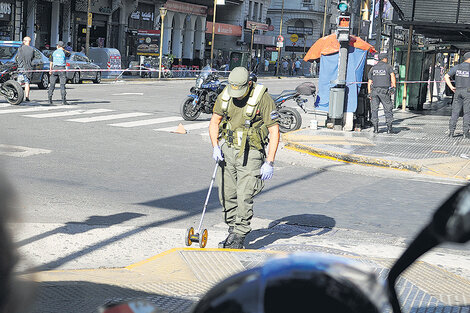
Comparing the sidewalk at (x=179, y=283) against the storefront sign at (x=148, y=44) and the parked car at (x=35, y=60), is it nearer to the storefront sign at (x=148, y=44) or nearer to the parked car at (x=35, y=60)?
the parked car at (x=35, y=60)

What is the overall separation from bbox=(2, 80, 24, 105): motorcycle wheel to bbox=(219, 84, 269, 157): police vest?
44.5 ft

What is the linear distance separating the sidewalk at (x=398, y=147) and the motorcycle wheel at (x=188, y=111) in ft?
10.8

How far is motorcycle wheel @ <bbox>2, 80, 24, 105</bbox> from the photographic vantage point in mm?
19309

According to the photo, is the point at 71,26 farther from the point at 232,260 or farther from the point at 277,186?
the point at 232,260

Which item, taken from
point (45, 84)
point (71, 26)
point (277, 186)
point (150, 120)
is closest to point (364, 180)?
point (277, 186)

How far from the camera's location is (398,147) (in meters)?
15.1

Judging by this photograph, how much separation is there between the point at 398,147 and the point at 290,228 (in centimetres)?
758

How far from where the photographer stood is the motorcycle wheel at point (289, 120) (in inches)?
692

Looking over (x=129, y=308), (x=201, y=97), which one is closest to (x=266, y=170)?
(x=129, y=308)

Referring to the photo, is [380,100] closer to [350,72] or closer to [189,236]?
[350,72]

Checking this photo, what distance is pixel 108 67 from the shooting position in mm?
37406

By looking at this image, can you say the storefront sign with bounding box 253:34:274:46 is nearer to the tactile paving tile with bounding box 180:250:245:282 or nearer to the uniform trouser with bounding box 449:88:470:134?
the uniform trouser with bounding box 449:88:470:134

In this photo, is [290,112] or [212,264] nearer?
[212,264]

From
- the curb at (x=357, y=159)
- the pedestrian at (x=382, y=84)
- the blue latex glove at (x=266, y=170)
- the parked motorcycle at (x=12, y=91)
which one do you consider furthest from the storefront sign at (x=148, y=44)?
the blue latex glove at (x=266, y=170)
